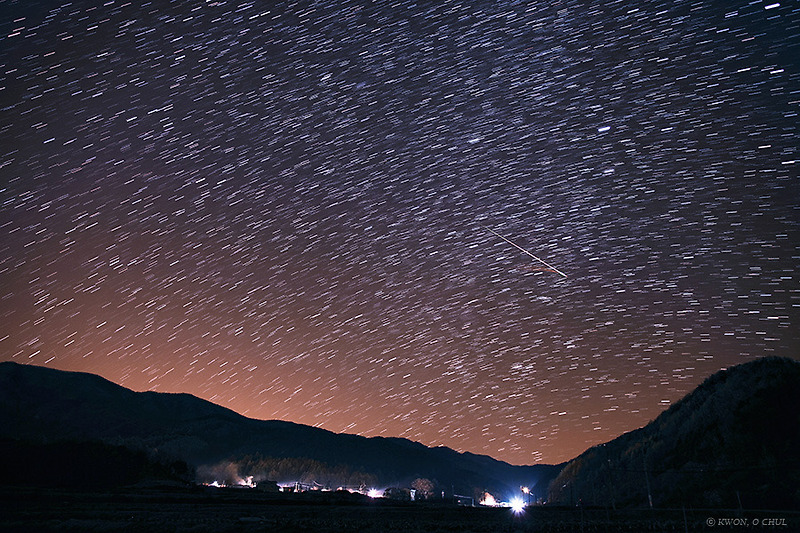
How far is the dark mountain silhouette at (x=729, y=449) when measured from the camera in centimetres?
4497

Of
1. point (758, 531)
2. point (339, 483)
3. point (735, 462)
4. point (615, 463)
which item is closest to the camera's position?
point (758, 531)

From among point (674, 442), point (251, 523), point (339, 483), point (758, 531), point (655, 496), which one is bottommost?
point (339, 483)

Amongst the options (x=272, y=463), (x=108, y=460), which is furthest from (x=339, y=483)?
(x=108, y=460)

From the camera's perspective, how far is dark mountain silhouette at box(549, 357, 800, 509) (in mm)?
44969

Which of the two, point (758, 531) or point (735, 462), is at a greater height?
point (758, 531)

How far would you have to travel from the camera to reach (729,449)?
56.6 m

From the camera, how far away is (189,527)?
1031 inches

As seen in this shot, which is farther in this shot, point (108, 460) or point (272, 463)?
point (272, 463)

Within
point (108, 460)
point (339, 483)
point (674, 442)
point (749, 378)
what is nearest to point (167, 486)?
point (108, 460)

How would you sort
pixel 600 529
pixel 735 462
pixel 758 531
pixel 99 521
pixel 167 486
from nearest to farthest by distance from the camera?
pixel 758 531 < pixel 99 521 < pixel 600 529 < pixel 735 462 < pixel 167 486

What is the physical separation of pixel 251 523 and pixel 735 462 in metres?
50.4

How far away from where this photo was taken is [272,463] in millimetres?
190875

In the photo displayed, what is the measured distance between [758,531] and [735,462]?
3493cm

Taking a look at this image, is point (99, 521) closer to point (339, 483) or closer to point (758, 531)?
point (758, 531)
